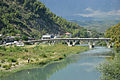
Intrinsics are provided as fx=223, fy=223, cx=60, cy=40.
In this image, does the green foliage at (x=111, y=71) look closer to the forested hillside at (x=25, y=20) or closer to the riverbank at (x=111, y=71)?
the riverbank at (x=111, y=71)

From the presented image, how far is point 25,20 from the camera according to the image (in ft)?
517

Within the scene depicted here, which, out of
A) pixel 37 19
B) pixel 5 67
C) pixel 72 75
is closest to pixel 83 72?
pixel 72 75

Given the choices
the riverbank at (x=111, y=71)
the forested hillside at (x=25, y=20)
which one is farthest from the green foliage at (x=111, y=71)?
the forested hillside at (x=25, y=20)

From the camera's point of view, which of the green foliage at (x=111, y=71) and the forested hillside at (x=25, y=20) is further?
the forested hillside at (x=25, y=20)

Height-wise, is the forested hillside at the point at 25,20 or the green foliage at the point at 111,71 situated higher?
the forested hillside at the point at 25,20

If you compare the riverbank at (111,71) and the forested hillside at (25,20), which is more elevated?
the forested hillside at (25,20)

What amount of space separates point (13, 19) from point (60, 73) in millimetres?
A: 103938

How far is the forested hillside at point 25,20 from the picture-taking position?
13285 centimetres

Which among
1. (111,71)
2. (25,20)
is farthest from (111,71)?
(25,20)

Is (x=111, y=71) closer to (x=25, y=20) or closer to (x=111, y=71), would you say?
(x=111, y=71)

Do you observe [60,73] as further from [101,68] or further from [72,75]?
[101,68]

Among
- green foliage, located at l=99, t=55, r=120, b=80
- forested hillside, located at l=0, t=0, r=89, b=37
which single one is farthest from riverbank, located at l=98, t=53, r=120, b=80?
forested hillside, located at l=0, t=0, r=89, b=37

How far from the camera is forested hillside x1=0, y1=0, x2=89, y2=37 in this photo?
133 m

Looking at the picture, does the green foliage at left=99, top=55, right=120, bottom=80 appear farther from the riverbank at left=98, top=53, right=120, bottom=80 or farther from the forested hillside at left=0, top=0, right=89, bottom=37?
the forested hillside at left=0, top=0, right=89, bottom=37
